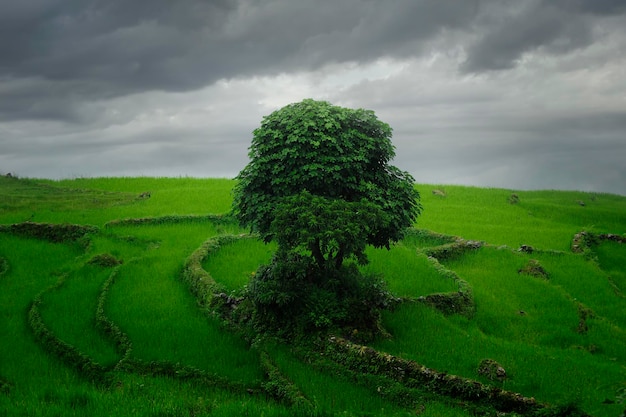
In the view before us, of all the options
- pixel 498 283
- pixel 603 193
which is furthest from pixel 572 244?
pixel 603 193

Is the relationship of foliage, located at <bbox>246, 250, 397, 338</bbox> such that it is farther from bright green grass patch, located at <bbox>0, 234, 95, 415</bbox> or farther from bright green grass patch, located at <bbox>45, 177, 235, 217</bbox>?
bright green grass patch, located at <bbox>45, 177, 235, 217</bbox>

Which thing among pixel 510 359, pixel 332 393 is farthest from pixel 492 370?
pixel 332 393

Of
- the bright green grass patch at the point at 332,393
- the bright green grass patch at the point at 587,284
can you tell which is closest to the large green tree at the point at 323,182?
the bright green grass patch at the point at 332,393

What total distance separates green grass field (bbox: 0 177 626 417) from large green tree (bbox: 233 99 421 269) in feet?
10.1

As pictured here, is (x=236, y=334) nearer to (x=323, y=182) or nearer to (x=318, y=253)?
(x=318, y=253)

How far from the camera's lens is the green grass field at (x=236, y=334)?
41.5 ft

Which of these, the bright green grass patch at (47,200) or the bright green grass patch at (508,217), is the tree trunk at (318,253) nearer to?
the bright green grass patch at (508,217)

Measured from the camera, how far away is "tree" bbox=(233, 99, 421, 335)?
1577cm

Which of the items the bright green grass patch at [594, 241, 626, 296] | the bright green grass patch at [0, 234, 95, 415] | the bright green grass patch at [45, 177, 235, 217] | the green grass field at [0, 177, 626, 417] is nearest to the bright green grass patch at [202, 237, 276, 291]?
the green grass field at [0, 177, 626, 417]

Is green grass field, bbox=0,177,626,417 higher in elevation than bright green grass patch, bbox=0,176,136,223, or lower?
lower

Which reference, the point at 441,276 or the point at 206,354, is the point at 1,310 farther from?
the point at 441,276

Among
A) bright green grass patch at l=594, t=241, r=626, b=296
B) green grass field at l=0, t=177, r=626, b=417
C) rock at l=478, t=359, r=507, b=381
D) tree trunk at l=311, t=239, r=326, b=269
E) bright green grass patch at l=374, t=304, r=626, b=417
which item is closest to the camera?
green grass field at l=0, t=177, r=626, b=417

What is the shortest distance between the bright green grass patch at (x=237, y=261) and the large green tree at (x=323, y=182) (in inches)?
153

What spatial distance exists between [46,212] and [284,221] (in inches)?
921
